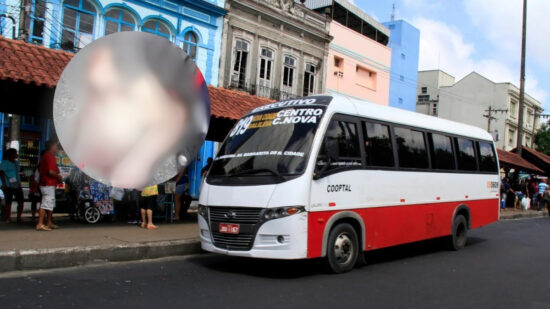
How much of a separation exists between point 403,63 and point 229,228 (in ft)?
89.4

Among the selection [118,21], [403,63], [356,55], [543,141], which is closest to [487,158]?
[118,21]

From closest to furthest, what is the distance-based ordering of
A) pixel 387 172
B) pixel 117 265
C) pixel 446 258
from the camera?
pixel 117 265 → pixel 387 172 → pixel 446 258

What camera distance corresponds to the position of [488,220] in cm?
1152

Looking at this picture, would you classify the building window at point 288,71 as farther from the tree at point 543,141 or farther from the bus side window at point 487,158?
the tree at point 543,141

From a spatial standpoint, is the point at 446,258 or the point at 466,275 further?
the point at 446,258

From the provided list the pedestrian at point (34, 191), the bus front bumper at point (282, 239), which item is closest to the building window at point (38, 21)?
the pedestrian at point (34, 191)

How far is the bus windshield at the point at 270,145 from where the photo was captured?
6703 mm

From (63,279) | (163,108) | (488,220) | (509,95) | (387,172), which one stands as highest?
(509,95)

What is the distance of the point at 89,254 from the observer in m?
7.07

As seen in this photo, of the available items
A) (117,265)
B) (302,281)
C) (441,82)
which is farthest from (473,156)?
(441,82)

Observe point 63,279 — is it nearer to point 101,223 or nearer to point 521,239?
point 101,223

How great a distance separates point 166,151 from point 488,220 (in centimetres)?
842

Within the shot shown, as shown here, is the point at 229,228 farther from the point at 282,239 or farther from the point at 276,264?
the point at 276,264
